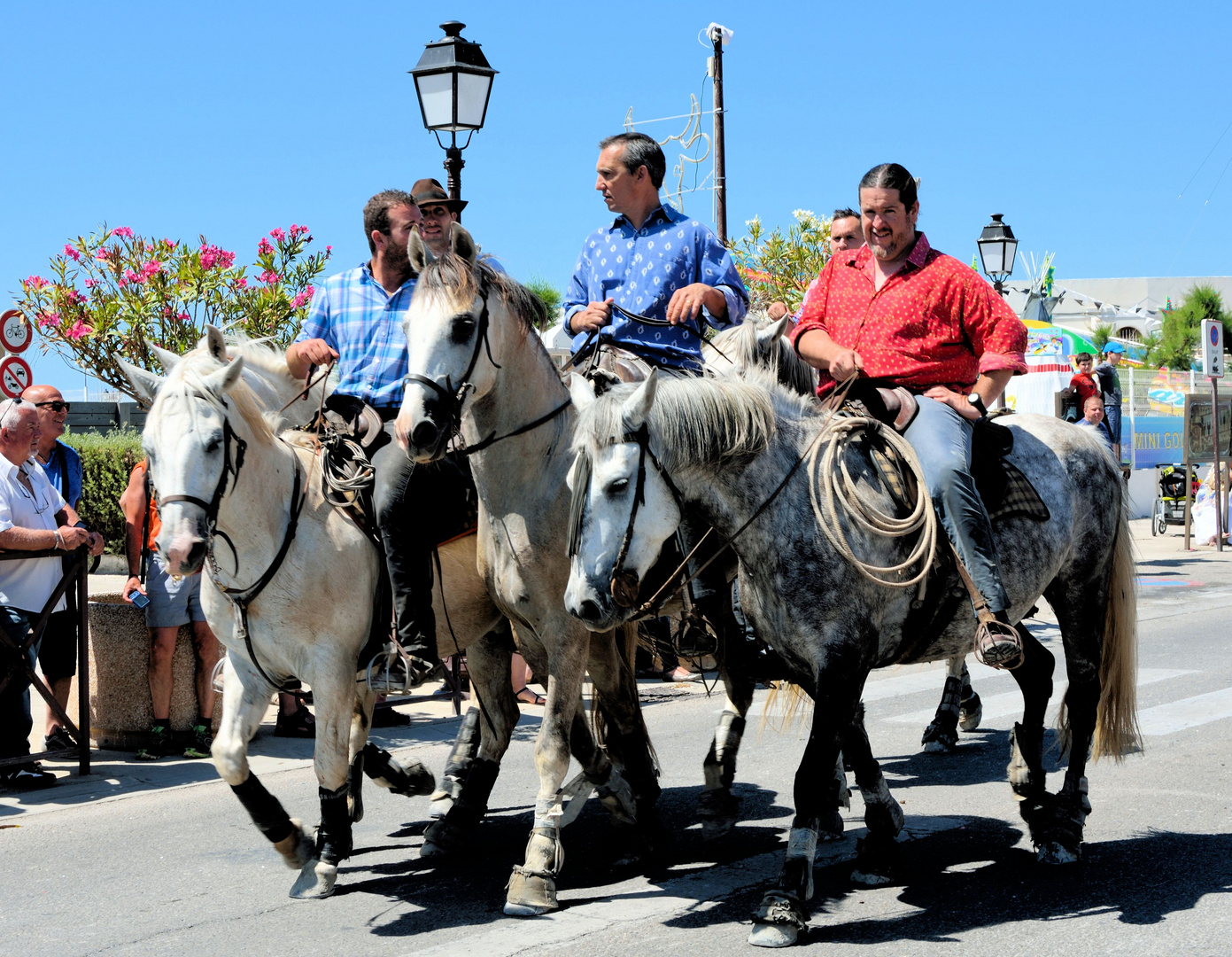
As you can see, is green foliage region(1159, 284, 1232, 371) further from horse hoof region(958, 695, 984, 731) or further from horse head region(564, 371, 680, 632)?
horse head region(564, 371, 680, 632)

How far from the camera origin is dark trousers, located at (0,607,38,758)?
7121 mm

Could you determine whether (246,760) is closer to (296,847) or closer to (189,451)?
(296,847)

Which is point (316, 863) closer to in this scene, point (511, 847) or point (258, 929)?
point (258, 929)

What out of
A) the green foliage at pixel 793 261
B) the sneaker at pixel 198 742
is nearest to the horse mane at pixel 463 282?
the sneaker at pixel 198 742

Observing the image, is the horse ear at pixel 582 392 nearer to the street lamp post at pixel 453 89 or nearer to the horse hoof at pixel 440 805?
the horse hoof at pixel 440 805

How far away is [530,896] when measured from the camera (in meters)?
4.55

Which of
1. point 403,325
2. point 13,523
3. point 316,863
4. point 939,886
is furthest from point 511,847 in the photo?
point 13,523

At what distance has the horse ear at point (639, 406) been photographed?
160 inches

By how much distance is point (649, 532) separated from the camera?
4098 millimetres

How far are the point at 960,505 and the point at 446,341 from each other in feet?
6.42

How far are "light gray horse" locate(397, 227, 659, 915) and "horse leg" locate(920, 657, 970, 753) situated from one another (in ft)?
9.59

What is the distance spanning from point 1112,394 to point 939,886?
13.1 m

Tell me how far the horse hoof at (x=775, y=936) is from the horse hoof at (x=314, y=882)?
1711mm

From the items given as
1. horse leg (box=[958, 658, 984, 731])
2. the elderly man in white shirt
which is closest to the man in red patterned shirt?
horse leg (box=[958, 658, 984, 731])
